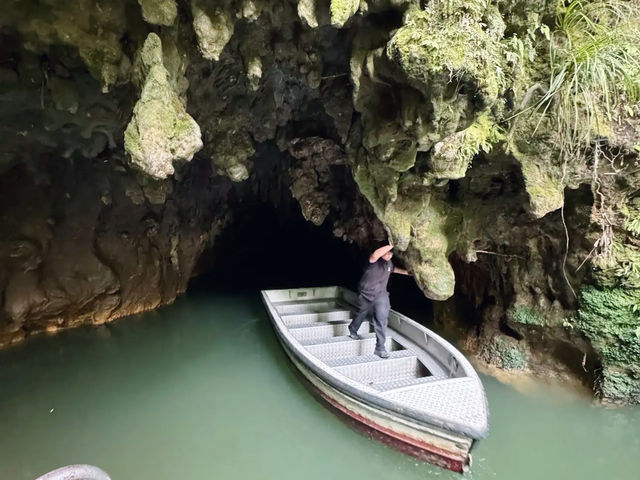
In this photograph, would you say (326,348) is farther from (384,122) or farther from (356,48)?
(356,48)

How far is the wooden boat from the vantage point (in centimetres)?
380

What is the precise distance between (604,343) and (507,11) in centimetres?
408

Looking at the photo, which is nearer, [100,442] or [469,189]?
[100,442]

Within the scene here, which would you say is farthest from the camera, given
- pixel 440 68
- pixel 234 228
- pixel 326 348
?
pixel 234 228

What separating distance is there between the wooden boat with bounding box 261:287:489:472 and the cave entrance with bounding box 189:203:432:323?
289 cm

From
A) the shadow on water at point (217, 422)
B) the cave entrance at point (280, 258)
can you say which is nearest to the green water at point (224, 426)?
the shadow on water at point (217, 422)

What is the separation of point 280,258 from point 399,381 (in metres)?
10.2

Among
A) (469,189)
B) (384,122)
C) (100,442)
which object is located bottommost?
(100,442)

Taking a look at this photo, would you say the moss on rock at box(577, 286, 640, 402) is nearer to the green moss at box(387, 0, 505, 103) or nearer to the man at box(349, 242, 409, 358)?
the man at box(349, 242, 409, 358)

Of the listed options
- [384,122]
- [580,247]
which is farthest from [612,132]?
[384,122]

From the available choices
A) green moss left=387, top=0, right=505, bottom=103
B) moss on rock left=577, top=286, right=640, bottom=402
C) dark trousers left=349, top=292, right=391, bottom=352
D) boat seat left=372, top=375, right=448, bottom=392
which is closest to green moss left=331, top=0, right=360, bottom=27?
green moss left=387, top=0, right=505, bottom=103

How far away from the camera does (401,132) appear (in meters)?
3.96

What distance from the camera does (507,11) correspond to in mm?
3889

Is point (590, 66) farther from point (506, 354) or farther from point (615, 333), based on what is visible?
point (506, 354)
